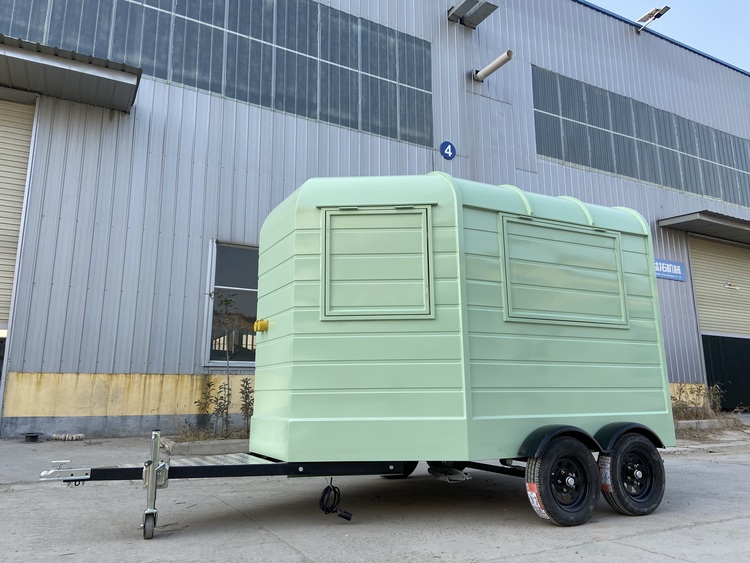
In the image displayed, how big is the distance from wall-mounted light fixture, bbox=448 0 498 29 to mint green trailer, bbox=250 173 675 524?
12.7 m

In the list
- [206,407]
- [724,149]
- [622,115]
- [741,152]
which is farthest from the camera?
[741,152]

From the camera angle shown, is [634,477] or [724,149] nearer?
[634,477]

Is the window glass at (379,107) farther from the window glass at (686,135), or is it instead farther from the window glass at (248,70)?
the window glass at (686,135)

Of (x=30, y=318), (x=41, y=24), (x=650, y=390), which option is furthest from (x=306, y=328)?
(x=41, y=24)

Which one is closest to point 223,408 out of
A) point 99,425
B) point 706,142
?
point 99,425

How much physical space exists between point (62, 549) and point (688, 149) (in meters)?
24.4

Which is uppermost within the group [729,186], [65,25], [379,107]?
[729,186]

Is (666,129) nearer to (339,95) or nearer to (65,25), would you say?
(339,95)

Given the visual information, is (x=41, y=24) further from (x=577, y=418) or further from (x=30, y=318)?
(x=577, y=418)

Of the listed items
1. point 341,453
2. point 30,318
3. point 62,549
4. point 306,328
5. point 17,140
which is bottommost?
point 62,549

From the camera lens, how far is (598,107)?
65.4 ft

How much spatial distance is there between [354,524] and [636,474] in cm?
300

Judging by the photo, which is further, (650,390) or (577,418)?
(650,390)

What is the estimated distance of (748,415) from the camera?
1981 cm
